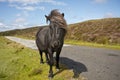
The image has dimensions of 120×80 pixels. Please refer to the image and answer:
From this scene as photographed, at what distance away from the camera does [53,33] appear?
9438 mm

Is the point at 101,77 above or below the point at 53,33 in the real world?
below

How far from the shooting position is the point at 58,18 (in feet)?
31.9

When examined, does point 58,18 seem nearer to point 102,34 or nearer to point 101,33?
point 102,34

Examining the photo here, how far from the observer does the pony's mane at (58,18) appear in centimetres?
952

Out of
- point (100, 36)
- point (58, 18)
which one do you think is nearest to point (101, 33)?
point (100, 36)

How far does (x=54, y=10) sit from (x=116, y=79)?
4394mm

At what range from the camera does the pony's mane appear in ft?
31.2

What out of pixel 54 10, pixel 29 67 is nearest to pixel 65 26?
pixel 54 10

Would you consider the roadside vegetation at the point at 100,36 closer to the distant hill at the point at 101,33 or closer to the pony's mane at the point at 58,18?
the distant hill at the point at 101,33

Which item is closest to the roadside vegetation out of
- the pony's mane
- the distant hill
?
the distant hill

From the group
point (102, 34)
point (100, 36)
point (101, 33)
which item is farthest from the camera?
point (101, 33)

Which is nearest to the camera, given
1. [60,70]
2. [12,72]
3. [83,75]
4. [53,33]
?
[53,33]

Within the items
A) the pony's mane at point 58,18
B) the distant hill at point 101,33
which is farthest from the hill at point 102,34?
the pony's mane at point 58,18

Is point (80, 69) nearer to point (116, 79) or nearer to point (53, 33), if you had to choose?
point (116, 79)
